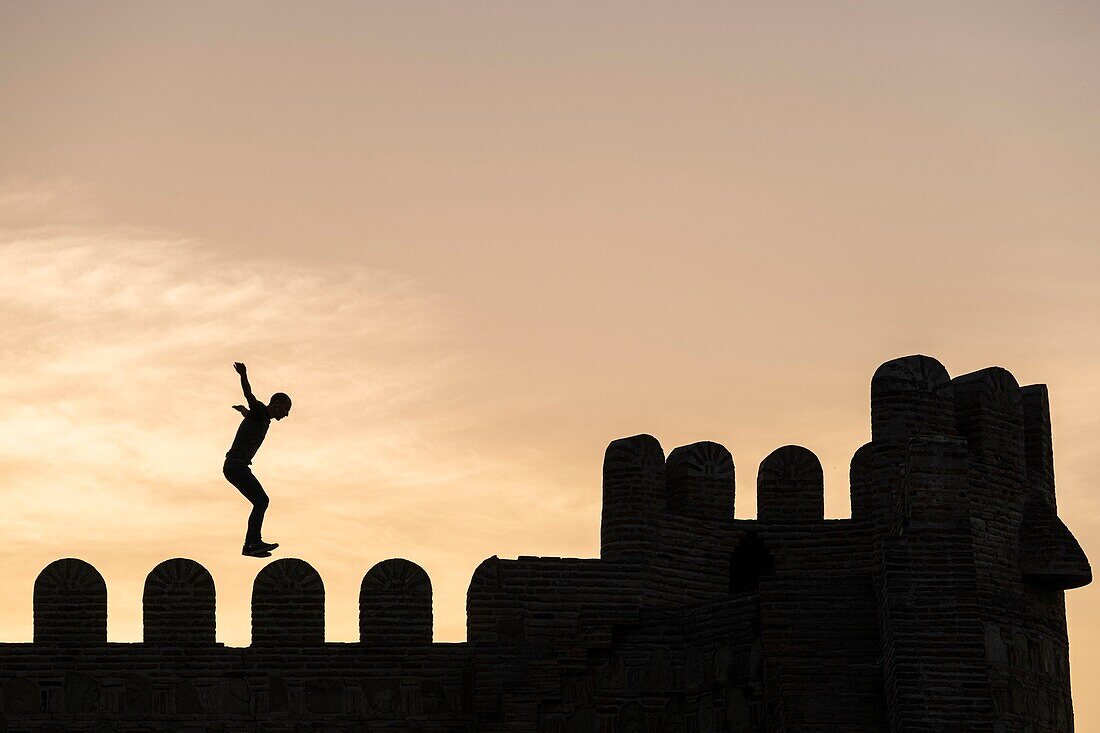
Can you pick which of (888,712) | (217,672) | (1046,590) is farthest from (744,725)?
(217,672)

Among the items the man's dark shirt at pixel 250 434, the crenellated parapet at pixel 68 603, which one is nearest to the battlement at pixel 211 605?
the crenellated parapet at pixel 68 603

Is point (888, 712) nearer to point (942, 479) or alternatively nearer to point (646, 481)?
point (942, 479)

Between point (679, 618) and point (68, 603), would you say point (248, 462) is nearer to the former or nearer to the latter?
point (68, 603)

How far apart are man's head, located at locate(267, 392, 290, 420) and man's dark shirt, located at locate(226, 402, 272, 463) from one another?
0.06 metres

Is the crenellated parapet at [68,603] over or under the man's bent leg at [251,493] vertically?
under

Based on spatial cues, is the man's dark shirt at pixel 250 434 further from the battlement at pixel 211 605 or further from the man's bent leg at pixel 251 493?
the battlement at pixel 211 605

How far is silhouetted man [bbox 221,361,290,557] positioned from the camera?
2936 centimetres

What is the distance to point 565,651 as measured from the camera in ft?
94.5

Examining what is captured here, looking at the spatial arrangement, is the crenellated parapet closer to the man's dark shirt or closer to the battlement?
the battlement

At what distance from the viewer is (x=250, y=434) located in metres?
29.4

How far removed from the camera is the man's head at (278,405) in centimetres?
2931

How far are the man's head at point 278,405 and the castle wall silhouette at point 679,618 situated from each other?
149 centimetres

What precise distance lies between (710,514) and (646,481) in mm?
929

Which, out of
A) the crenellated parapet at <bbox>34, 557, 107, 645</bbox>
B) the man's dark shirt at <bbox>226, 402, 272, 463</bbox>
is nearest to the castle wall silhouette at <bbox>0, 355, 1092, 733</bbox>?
the crenellated parapet at <bbox>34, 557, 107, 645</bbox>
